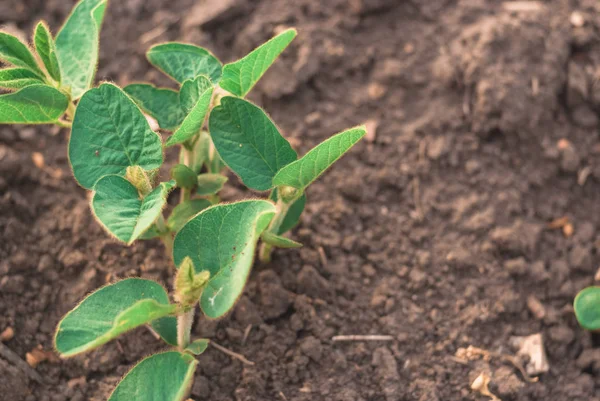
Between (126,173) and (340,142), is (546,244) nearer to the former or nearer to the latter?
(340,142)

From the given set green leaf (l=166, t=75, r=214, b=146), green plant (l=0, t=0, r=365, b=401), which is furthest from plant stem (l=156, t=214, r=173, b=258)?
green leaf (l=166, t=75, r=214, b=146)

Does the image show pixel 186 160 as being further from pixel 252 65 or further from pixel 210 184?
pixel 252 65

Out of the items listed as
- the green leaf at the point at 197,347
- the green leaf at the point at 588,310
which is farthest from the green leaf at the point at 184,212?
the green leaf at the point at 588,310

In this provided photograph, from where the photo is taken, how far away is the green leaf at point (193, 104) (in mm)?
1581

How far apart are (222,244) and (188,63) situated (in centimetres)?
54

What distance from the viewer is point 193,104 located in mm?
1734

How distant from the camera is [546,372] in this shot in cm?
195

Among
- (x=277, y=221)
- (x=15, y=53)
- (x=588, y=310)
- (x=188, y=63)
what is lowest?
(x=588, y=310)

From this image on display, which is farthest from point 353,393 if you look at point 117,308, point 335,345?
point 117,308

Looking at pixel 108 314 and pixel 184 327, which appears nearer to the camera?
pixel 108 314

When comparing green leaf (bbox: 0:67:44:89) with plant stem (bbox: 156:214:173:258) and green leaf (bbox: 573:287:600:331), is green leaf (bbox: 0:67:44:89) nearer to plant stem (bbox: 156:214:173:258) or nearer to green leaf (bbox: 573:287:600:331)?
plant stem (bbox: 156:214:173:258)

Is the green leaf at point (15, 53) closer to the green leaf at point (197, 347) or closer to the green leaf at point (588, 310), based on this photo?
the green leaf at point (197, 347)

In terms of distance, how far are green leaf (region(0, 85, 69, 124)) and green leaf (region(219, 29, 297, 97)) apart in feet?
1.29

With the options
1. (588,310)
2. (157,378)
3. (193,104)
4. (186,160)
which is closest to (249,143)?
(193,104)
